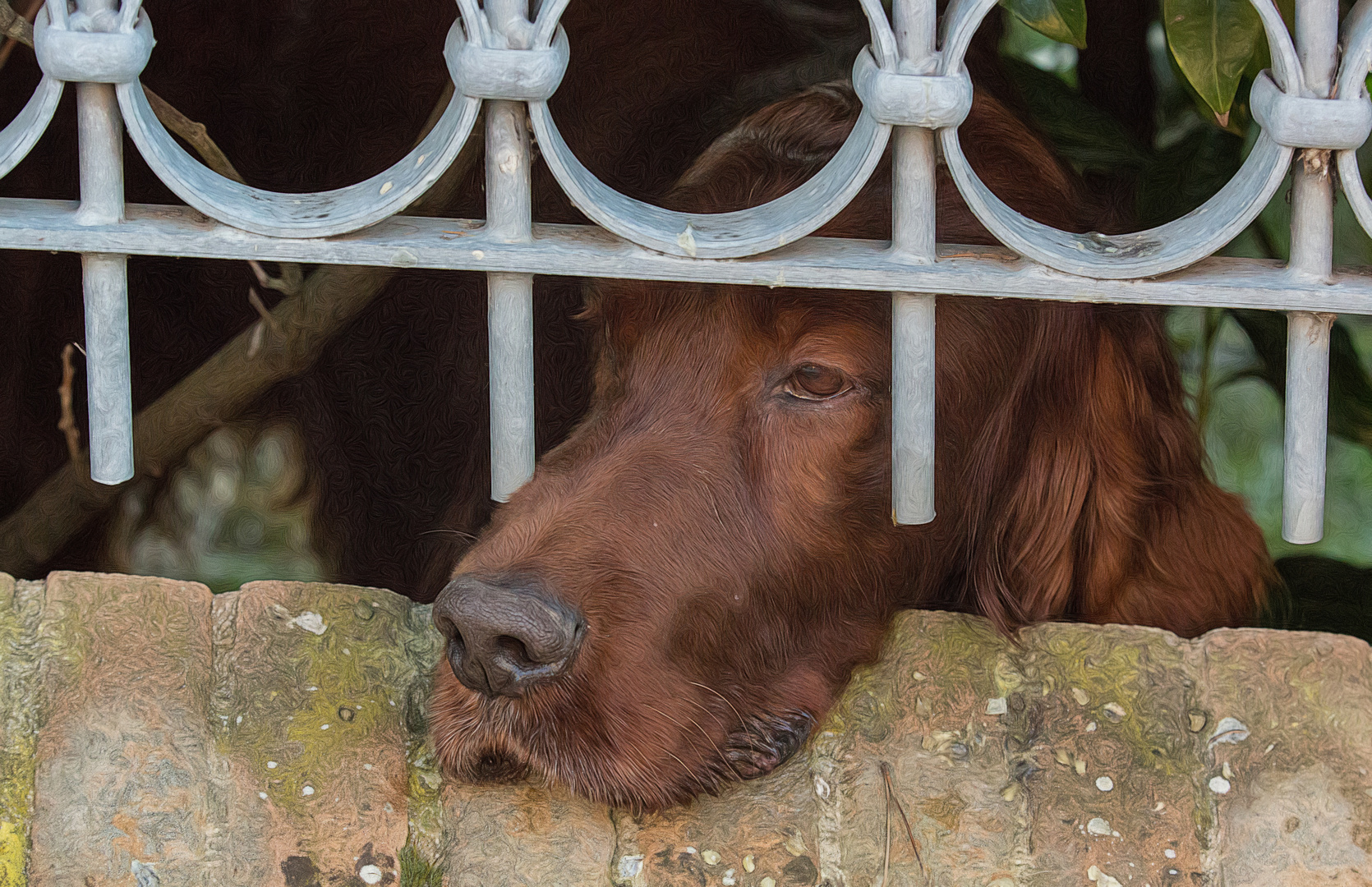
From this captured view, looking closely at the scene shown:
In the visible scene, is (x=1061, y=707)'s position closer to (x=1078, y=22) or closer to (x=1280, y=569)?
(x=1078, y=22)

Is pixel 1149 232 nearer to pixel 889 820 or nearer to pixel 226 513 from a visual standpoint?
pixel 889 820

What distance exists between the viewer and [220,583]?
12.7 ft

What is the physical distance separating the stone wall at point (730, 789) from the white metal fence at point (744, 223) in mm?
296

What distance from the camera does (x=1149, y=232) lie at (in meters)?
1.83

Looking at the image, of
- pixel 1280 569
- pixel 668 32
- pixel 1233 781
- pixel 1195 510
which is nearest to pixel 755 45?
pixel 668 32

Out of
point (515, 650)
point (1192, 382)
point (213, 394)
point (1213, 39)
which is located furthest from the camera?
point (1192, 382)

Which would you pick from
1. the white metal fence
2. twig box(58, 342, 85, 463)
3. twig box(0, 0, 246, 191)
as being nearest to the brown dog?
the white metal fence

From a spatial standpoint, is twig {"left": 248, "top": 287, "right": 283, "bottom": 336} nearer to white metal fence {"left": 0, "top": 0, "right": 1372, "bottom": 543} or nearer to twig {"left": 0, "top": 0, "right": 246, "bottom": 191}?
twig {"left": 0, "top": 0, "right": 246, "bottom": 191}

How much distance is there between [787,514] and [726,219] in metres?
0.67

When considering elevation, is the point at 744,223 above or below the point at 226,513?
above

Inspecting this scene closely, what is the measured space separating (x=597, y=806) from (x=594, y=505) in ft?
1.51

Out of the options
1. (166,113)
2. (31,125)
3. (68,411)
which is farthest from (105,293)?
(68,411)

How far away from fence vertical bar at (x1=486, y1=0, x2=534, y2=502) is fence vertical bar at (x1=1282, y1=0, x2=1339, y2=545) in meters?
0.91

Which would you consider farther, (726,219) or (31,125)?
(726,219)
